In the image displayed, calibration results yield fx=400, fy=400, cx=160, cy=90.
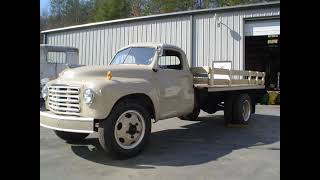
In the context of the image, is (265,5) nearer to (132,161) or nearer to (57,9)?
(132,161)

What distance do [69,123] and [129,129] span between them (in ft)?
3.23

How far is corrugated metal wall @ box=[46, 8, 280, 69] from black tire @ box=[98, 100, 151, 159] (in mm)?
12870

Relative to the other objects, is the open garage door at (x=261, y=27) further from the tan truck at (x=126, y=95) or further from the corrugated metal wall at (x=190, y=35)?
the tan truck at (x=126, y=95)

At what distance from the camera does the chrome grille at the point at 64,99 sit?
6.53m

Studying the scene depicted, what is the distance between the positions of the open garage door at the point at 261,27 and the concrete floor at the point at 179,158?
35.1 ft

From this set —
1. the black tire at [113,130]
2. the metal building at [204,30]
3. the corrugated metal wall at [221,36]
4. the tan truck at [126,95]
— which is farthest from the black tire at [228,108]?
the corrugated metal wall at [221,36]

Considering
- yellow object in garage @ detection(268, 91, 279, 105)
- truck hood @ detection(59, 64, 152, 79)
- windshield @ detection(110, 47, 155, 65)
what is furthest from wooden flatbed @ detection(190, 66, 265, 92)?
yellow object in garage @ detection(268, 91, 279, 105)

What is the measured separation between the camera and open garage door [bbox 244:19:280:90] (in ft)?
64.1

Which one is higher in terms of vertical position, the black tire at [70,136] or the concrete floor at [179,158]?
the black tire at [70,136]

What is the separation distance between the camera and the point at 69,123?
21.0ft

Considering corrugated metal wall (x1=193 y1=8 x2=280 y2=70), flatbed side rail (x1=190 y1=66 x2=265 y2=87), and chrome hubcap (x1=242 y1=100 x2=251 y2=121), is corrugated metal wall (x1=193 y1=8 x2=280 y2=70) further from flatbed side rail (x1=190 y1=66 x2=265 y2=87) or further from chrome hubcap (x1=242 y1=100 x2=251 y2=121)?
chrome hubcap (x1=242 y1=100 x2=251 y2=121)

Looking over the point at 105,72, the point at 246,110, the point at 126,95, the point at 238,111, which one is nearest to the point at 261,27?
the point at 246,110
